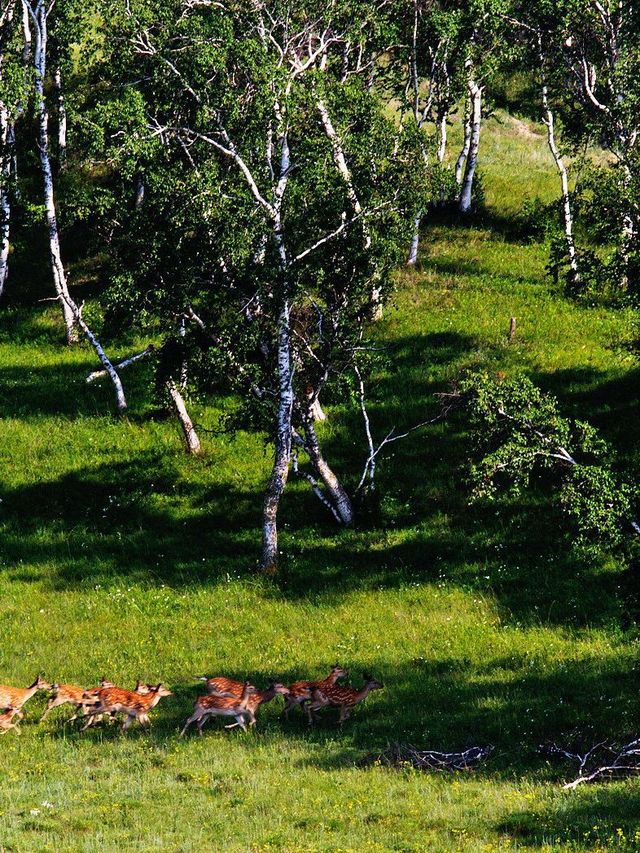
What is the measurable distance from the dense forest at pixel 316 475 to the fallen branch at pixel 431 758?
0.08m

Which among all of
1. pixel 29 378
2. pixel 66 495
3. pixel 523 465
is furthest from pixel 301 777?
pixel 29 378

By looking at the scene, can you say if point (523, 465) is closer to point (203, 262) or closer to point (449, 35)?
point (203, 262)

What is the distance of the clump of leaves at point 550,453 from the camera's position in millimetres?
23656

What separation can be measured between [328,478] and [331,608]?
507 centimetres

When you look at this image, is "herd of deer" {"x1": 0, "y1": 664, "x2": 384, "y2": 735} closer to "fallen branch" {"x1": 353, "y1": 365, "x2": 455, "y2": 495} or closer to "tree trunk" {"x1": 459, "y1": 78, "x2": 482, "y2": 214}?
"fallen branch" {"x1": 353, "y1": 365, "x2": 455, "y2": 495}

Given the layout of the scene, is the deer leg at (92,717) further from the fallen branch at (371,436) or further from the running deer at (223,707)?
the fallen branch at (371,436)

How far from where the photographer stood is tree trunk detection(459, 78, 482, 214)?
171 ft

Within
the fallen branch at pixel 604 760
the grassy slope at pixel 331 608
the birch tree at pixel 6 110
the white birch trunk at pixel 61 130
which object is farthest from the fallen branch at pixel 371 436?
the white birch trunk at pixel 61 130

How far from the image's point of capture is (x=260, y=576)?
32.4 meters

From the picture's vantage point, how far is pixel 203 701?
22219 millimetres

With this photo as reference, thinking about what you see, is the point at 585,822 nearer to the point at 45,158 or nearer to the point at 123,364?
the point at 123,364

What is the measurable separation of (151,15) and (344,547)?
16164 millimetres

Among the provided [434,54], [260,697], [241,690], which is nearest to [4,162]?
[434,54]

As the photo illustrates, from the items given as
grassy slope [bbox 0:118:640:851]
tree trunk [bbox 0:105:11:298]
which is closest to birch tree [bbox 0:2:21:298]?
tree trunk [bbox 0:105:11:298]
